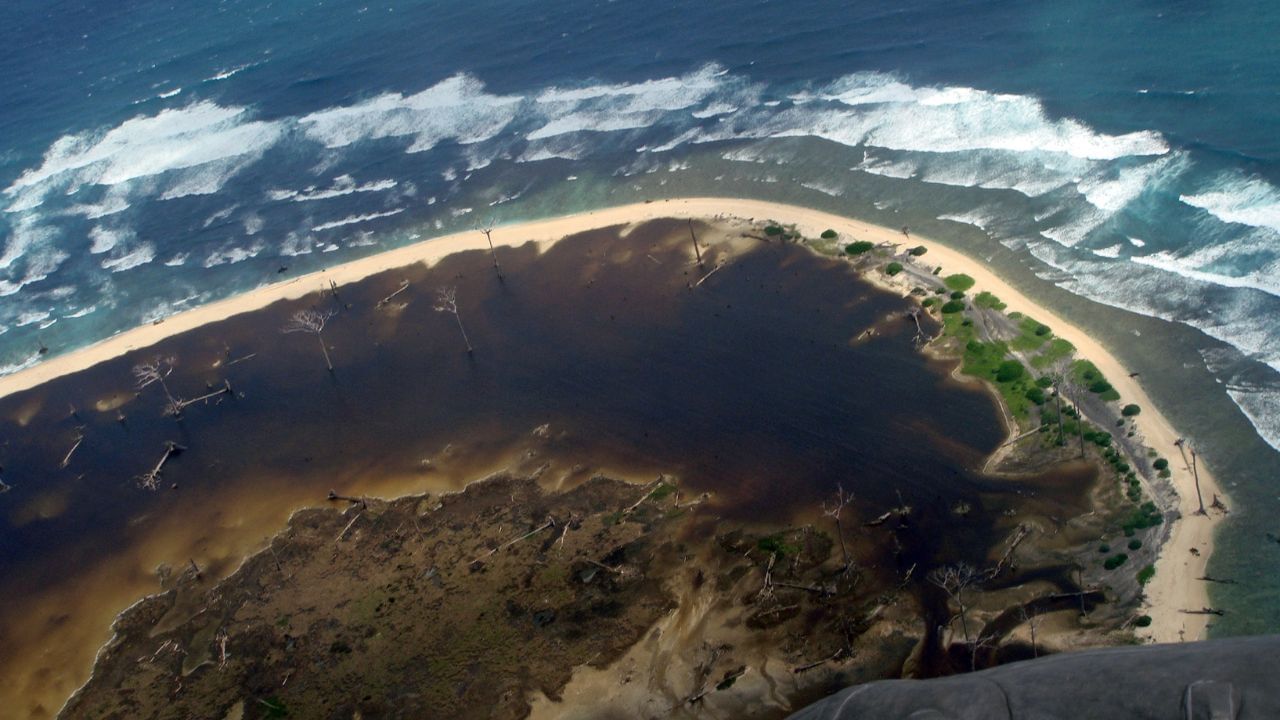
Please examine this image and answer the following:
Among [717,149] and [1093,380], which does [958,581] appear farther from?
[717,149]

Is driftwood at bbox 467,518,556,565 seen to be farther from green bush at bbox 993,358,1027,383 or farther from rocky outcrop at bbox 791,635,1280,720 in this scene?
green bush at bbox 993,358,1027,383

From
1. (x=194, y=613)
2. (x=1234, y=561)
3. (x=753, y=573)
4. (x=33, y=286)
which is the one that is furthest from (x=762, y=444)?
(x=33, y=286)

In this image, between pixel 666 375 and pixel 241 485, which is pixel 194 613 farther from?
pixel 666 375

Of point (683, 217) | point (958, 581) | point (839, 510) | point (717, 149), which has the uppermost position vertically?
point (717, 149)

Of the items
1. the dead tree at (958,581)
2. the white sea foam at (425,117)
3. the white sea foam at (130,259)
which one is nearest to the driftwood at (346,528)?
the dead tree at (958,581)

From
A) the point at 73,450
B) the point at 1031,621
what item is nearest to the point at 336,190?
the point at 73,450
